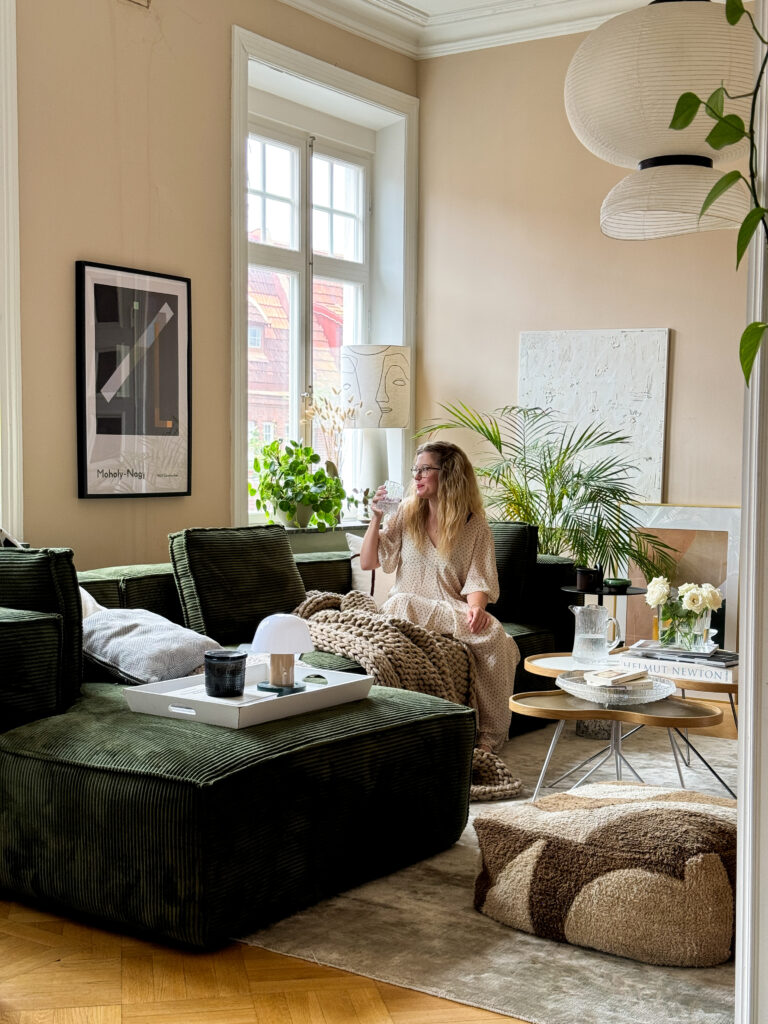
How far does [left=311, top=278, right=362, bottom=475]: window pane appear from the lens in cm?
624

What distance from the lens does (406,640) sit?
12.7 feet

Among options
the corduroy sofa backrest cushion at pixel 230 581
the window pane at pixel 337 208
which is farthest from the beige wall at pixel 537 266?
the corduroy sofa backrest cushion at pixel 230 581

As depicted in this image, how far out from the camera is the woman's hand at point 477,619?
4.17 metres

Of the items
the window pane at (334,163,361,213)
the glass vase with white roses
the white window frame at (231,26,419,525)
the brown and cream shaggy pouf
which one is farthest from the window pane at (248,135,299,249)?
the brown and cream shaggy pouf

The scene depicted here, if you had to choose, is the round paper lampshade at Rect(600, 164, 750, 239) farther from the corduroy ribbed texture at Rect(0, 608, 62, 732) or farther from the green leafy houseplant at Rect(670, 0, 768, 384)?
the corduroy ribbed texture at Rect(0, 608, 62, 732)

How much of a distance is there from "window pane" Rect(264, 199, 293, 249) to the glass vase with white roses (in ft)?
10.5

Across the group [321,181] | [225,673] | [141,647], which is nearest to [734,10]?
[225,673]

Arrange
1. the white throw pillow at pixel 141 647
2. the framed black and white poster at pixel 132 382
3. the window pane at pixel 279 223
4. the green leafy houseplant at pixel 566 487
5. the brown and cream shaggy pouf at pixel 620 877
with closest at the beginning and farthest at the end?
the brown and cream shaggy pouf at pixel 620 877, the white throw pillow at pixel 141 647, the framed black and white poster at pixel 132 382, the green leafy houseplant at pixel 566 487, the window pane at pixel 279 223

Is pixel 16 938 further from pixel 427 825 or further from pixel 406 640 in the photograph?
pixel 406 640

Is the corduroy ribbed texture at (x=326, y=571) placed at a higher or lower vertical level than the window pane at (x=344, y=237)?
lower

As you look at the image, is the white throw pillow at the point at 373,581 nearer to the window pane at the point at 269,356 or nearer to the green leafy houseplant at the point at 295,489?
the green leafy houseplant at the point at 295,489

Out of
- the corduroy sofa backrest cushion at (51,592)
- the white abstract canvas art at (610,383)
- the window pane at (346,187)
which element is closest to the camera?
the corduroy sofa backrest cushion at (51,592)

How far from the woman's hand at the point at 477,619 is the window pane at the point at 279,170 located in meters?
2.90

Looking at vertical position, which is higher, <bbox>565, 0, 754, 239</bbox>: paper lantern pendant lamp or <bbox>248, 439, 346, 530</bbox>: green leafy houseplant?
<bbox>565, 0, 754, 239</bbox>: paper lantern pendant lamp
